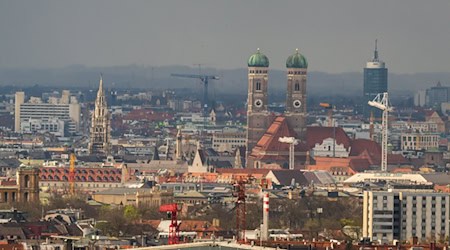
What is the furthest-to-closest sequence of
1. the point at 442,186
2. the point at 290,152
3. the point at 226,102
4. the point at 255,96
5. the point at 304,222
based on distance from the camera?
the point at 226,102, the point at 255,96, the point at 290,152, the point at 442,186, the point at 304,222

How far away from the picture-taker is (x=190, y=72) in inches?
7771

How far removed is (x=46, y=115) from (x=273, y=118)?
5161 centimetres

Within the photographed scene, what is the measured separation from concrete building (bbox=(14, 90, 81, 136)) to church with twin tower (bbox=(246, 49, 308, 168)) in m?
34.3

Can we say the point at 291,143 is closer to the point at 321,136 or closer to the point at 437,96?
the point at 321,136

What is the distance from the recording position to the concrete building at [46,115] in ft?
557

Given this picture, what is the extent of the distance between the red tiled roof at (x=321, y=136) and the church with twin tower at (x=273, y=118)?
18.9 inches

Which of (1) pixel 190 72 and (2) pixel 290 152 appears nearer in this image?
(2) pixel 290 152

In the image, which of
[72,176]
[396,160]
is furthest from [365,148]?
[72,176]

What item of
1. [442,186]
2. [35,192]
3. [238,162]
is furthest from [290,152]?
[35,192]

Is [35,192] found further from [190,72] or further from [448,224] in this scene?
[190,72]

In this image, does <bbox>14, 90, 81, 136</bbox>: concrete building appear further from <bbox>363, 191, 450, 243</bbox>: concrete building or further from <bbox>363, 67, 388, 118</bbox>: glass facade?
<bbox>363, 191, 450, 243</bbox>: concrete building

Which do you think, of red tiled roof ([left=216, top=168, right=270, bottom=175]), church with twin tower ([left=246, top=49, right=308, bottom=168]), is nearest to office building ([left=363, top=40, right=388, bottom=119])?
church with twin tower ([left=246, top=49, right=308, bottom=168])

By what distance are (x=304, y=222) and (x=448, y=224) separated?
22.4 feet

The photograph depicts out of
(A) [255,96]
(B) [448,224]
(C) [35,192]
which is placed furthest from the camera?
(A) [255,96]
